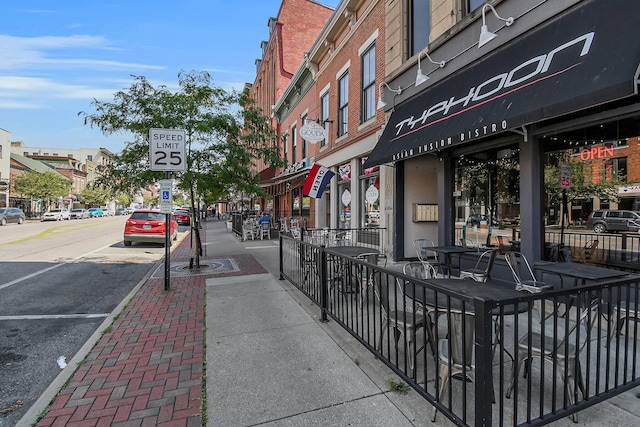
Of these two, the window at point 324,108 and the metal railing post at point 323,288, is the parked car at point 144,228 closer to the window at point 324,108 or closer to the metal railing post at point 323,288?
the window at point 324,108

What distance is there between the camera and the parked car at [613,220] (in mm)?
4898

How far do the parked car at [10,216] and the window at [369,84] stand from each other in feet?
116

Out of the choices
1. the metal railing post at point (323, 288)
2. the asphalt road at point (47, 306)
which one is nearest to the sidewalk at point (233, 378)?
the metal railing post at point (323, 288)

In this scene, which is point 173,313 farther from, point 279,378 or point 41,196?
point 41,196

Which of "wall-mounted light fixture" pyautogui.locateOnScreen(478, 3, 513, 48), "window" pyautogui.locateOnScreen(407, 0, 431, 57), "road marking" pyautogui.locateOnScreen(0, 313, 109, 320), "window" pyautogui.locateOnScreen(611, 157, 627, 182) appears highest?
"window" pyautogui.locateOnScreen(407, 0, 431, 57)

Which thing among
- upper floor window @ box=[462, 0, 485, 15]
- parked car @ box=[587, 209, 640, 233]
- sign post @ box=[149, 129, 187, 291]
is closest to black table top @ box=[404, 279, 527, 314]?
parked car @ box=[587, 209, 640, 233]

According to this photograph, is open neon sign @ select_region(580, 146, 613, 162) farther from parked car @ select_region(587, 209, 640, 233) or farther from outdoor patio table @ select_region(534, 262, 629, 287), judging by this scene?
outdoor patio table @ select_region(534, 262, 629, 287)

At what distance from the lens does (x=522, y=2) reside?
5656 millimetres

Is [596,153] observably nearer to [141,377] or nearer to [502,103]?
[502,103]

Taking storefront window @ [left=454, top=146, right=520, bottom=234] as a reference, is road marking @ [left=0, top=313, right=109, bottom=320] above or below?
below

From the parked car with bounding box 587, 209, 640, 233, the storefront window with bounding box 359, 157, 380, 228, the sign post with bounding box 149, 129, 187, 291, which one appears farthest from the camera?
the storefront window with bounding box 359, 157, 380, 228

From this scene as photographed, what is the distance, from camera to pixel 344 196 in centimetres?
1273

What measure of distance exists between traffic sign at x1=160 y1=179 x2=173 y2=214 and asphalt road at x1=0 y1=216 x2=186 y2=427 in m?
1.86

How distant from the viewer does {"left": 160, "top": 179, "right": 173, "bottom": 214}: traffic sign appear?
6.85 meters
